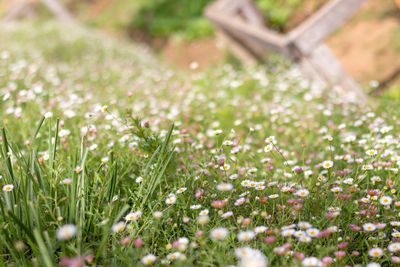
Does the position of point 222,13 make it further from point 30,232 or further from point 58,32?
point 30,232

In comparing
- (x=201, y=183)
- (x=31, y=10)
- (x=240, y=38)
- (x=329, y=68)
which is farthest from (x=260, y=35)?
(x=31, y=10)

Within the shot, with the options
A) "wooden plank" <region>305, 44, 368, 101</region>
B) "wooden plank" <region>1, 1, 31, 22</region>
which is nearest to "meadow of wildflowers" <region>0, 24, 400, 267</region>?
"wooden plank" <region>305, 44, 368, 101</region>

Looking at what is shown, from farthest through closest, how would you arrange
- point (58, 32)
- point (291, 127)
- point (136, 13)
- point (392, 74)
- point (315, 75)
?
point (136, 13) < point (58, 32) < point (392, 74) < point (315, 75) < point (291, 127)

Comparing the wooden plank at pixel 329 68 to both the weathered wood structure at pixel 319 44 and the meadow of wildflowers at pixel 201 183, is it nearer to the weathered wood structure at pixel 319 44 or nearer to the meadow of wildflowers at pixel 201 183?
the weathered wood structure at pixel 319 44

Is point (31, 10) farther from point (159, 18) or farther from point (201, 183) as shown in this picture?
point (201, 183)

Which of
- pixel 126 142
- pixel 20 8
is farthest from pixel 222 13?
pixel 20 8

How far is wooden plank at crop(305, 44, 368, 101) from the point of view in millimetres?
3934

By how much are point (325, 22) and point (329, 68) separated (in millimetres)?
497

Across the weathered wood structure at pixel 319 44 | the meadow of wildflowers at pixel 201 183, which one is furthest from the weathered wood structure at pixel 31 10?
the weathered wood structure at pixel 319 44

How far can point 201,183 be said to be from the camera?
6.38 feet

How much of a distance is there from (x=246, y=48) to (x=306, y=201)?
503cm

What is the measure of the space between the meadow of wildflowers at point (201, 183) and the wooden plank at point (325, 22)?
0.57 metres

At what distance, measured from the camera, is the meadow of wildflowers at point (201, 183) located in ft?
4.93

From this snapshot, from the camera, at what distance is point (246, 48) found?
254 inches
